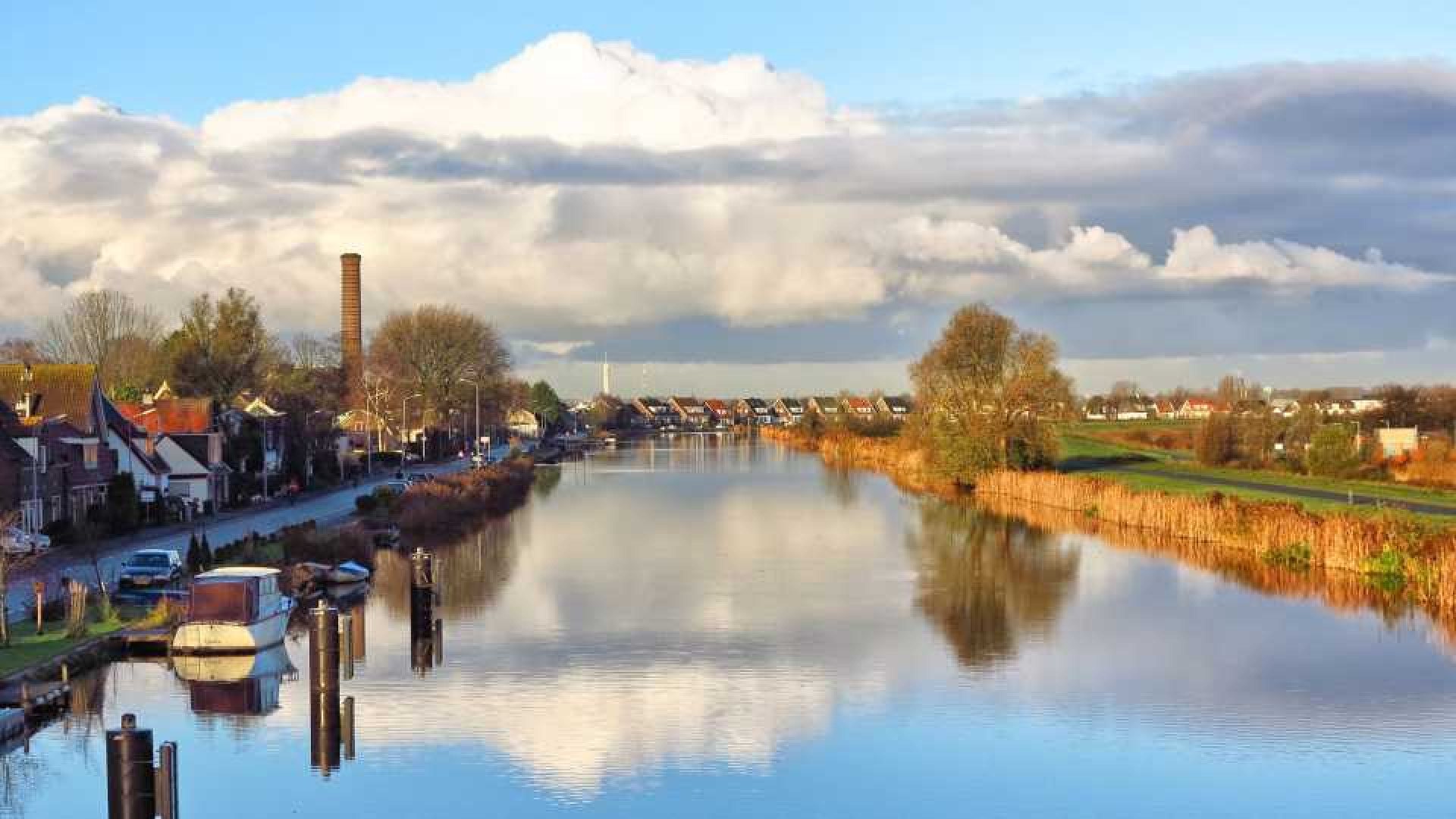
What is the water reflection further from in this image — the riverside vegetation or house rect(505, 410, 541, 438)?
house rect(505, 410, 541, 438)

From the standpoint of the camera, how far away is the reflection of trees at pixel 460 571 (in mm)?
40844

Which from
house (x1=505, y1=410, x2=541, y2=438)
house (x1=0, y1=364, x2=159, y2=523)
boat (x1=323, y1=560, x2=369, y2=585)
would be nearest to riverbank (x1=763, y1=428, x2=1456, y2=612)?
boat (x1=323, y1=560, x2=369, y2=585)

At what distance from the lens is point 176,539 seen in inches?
1923

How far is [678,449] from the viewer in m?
158

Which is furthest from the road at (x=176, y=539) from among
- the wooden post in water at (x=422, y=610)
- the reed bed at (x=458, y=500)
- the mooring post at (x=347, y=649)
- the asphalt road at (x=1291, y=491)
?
the asphalt road at (x=1291, y=491)

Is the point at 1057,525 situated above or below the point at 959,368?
below

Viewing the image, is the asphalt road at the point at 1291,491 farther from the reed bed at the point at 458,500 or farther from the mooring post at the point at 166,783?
the mooring post at the point at 166,783

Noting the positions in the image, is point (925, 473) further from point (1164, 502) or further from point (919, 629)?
point (919, 629)

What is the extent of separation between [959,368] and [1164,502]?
2889cm

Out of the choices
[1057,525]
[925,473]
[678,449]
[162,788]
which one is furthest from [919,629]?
[678,449]

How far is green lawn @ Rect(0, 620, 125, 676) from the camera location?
2678cm

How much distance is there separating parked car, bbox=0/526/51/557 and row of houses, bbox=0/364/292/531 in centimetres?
78

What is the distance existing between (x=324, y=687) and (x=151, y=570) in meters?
15.7

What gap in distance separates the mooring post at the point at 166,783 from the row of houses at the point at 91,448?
27.4 m
